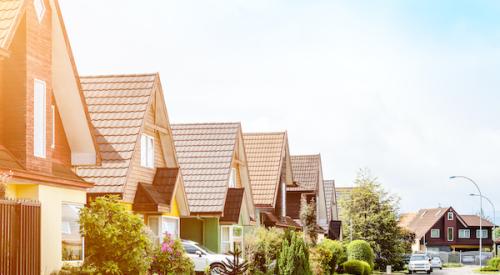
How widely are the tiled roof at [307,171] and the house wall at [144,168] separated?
93.3ft

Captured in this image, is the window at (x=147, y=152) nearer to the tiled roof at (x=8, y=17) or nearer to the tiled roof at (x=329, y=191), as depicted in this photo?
the tiled roof at (x=8, y=17)

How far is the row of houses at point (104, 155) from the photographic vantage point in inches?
742

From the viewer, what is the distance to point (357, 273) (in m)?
52.4

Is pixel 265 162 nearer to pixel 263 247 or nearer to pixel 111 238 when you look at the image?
pixel 263 247

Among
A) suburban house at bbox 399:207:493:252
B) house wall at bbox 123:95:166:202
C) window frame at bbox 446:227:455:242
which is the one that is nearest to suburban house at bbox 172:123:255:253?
house wall at bbox 123:95:166:202

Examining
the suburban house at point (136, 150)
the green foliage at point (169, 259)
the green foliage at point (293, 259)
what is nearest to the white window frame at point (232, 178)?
the green foliage at point (293, 259)

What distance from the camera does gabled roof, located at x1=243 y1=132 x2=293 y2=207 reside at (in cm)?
4858

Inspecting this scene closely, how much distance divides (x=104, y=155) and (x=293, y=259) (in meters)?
10.0

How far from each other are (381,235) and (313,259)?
30.5 metres

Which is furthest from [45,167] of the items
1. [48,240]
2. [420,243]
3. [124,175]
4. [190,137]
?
[420,243]

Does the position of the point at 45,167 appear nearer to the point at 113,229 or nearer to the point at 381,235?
the point at 113,229

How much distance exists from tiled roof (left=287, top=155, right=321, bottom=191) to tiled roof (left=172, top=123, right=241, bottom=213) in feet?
62.9

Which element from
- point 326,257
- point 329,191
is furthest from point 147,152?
point 329,191

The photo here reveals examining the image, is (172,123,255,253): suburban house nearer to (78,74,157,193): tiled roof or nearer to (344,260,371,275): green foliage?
(78,74,157,193): tiled roof
